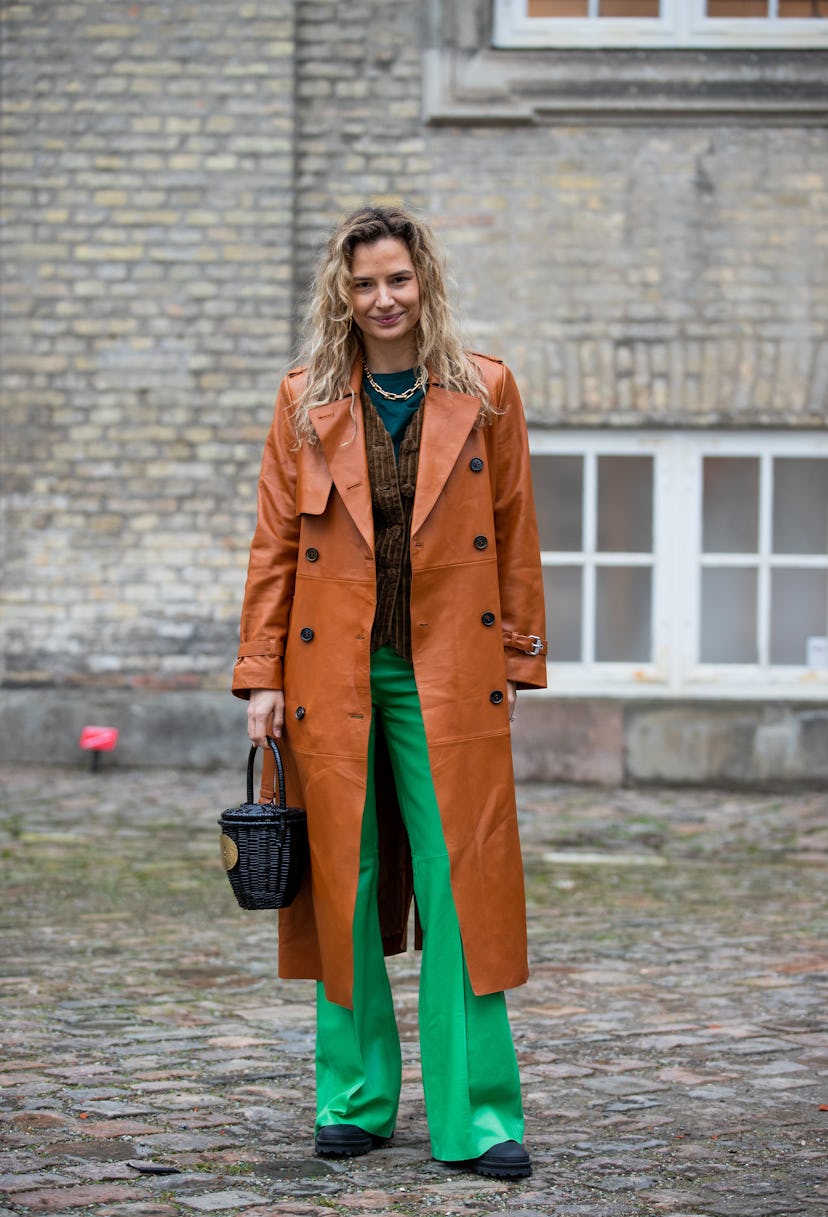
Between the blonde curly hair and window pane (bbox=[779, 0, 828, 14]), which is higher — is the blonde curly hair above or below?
below

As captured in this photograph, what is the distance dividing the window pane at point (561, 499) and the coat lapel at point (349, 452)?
603cm

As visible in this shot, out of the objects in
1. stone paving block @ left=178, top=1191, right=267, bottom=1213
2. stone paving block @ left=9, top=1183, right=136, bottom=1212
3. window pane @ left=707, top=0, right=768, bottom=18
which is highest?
window pane @ left=707, top=0, right=768, bottom=18

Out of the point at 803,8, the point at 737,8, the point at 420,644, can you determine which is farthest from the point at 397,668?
the point at 803,8

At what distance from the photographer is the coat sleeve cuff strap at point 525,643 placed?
12.0 ft

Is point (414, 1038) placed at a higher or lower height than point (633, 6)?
lower

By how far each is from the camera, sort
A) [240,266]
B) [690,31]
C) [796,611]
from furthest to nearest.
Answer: [796,611]
[240,266]
[690,31]

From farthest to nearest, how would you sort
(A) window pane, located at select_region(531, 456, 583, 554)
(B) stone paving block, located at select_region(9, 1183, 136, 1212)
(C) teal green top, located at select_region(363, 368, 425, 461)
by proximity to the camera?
(A) window pane, located at select_region(531, 456, 583, 554) < (C) teal green top, located at select_region(363, 368, 425, 461) < (B) stone paving block, located at select_region(9, 1183, 136, 1212)

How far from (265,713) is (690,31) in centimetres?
687

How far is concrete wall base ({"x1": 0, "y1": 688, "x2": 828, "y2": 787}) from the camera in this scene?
370 inches

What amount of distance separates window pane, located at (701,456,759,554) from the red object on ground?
3398mm

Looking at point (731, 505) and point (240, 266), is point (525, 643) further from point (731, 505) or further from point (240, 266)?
point (240, 266)

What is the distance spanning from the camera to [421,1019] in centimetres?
354

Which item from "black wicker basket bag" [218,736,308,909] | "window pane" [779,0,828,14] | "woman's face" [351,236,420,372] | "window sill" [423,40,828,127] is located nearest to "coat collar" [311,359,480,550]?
"woman's face" [351,236,420,372]

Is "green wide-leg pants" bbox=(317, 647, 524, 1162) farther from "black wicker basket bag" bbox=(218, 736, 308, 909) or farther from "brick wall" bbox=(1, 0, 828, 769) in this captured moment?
"brick wall" bbox=(1, 0, 828, 769)
